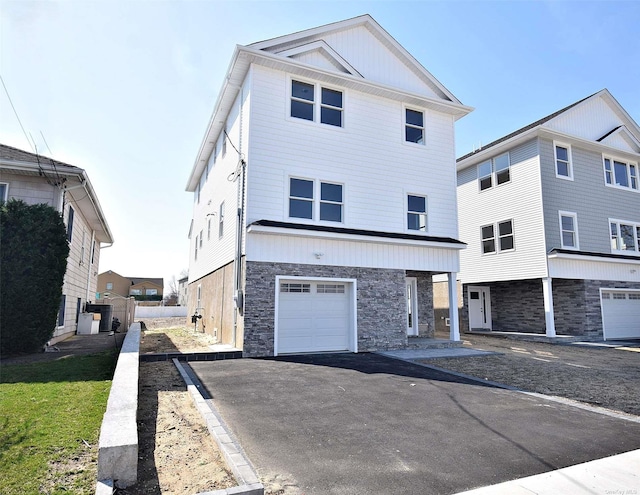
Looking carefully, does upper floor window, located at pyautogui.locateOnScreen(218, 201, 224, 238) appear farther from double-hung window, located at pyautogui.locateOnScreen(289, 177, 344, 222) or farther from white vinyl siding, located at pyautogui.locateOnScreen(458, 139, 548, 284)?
white vinyl siding, located at pyautogui.locateOnScreen(458, 139, 548, 284)

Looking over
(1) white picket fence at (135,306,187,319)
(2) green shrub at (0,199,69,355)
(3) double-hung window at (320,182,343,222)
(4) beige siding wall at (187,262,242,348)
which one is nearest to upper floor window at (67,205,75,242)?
(2) green shrub at (0,199,69,355)

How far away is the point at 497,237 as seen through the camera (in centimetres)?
1925

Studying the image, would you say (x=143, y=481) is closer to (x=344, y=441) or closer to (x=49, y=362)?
(x=344, y=441)

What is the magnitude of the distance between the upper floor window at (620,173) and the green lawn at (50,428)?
2296 cm

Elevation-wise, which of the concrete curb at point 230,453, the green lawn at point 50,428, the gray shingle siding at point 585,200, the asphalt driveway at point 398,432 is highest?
the gray shingle siding at point 585,200

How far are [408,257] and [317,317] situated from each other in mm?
3852

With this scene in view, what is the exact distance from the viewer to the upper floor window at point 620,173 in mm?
19750

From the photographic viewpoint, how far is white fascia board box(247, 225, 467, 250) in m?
11.0

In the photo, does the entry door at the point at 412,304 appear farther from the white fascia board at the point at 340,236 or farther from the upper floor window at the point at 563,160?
the upper floor window at the point at 563,160

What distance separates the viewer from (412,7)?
10977 millimetres

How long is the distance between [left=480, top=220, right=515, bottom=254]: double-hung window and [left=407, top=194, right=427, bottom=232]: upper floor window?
269 inches

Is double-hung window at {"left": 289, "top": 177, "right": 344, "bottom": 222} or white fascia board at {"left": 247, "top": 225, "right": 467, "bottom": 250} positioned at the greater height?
double-hung window at {"left": 289, "top": 177, "right": 344, "bottom": 222}

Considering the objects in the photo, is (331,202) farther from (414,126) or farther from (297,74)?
(414,126)

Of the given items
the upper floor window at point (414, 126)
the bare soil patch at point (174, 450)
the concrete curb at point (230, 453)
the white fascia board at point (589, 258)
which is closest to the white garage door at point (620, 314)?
the white fascia board at point (589, 258)
